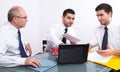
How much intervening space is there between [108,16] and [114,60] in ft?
2.51

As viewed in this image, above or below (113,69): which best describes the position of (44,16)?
above

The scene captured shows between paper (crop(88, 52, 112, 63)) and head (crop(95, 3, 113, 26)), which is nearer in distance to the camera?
paper (crop(88, 52, 112, 63))

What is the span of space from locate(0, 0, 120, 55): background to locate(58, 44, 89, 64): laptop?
1821 millimetres

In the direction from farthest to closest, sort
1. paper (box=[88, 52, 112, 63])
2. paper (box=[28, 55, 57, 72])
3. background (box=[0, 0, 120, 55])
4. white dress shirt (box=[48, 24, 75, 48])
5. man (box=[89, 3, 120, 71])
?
background (box=[0, 0, 120, 55]), white dress shirt (box=[48, 24, 75, 48]), man (box=[89, 3, 120, 71]), paper (box=[88, 52, 112, 63]), paper (box=[28, 55, 57, 72])

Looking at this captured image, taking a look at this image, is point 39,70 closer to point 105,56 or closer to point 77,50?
point 77,50

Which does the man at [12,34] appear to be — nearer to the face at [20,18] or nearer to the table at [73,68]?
the face at [20,18]

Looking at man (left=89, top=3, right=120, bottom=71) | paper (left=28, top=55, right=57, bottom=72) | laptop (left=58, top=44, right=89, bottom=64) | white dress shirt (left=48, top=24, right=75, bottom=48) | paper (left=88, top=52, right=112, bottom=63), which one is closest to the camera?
paper (left=28, top=55, right=57, bottom=72)

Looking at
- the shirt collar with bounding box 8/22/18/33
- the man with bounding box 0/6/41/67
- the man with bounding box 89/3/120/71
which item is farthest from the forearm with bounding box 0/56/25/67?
the man with bounding box 89/3/120/71

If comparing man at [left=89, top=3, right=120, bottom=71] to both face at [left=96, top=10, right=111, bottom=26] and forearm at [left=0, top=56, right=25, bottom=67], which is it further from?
forearm at [left=0, top=56, right=25, bottom=67]

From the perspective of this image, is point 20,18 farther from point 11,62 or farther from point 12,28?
point 11,62

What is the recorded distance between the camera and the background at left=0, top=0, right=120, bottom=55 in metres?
3.38

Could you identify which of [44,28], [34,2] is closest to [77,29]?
[44,28]

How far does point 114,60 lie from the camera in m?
1.75

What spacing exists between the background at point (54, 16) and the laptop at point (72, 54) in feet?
5.97
